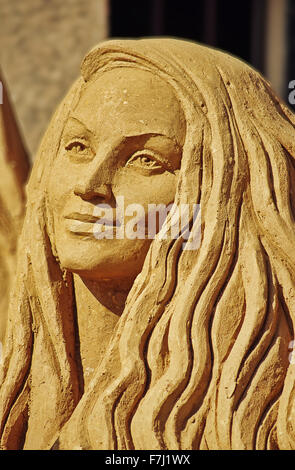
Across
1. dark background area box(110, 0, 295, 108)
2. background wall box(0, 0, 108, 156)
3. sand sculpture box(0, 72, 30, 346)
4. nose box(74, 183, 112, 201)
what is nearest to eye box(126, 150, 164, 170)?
nose box(74, 183, 112, 201)

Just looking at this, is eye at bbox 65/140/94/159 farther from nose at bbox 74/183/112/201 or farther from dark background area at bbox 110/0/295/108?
dark background area at bbox 110/0/295/108

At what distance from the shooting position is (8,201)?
571 centimetres

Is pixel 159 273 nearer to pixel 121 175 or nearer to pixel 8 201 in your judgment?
pixel 121 175

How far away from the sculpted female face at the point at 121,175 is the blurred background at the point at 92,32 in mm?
4697

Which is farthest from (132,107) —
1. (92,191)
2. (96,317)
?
(96,317)

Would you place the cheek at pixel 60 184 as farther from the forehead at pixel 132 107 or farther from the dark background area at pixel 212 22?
the dark background area at pixel 212 22

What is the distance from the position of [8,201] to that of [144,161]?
1600 mm

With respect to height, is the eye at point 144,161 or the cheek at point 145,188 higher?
the eye at point 144,161

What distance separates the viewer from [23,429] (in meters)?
4.41

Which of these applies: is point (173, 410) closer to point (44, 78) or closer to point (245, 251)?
point (245, 251)

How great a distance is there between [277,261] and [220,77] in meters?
0.69

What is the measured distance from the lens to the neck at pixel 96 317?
4402 millimetres

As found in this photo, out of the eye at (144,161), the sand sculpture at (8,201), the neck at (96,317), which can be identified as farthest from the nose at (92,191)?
the sand sculpture at (8,201)
